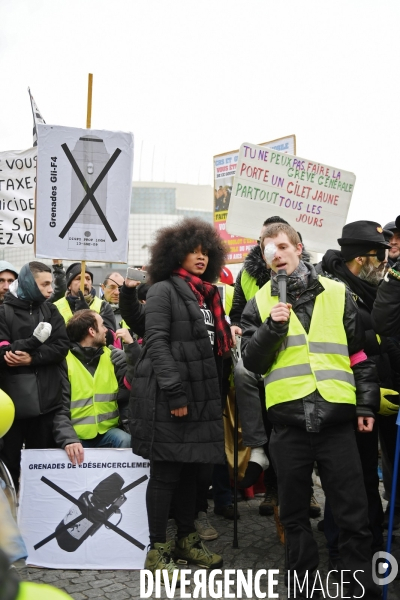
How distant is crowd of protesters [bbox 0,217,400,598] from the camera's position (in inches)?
131

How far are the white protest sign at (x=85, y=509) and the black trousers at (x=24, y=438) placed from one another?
0.48 ft

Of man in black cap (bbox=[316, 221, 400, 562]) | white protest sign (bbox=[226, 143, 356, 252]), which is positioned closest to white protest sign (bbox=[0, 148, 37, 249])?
white protest sign (bbox=[226, 143, 356, 252])

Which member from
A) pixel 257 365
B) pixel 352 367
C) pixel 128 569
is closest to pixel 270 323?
pixel 257 365

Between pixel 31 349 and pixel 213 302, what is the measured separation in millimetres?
1323

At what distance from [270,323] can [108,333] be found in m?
2.17

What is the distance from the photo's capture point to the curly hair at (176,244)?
4.32 meters

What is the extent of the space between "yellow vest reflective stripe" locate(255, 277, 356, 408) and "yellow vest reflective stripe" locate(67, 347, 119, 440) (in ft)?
5.56

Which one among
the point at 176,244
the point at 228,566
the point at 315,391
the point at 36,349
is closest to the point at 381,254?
the point at 315,391

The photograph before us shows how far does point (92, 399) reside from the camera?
470 cm

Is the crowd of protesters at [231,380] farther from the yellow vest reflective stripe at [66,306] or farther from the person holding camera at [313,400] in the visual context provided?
the yellow vest reflective stripe at [66,306]

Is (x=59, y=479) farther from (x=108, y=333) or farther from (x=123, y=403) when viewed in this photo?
(x=108, y=333)

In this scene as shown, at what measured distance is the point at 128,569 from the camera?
4121 mm

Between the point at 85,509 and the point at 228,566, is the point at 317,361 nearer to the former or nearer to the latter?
the point at 228,566

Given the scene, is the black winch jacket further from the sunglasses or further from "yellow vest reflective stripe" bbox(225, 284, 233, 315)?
the sunglasses
